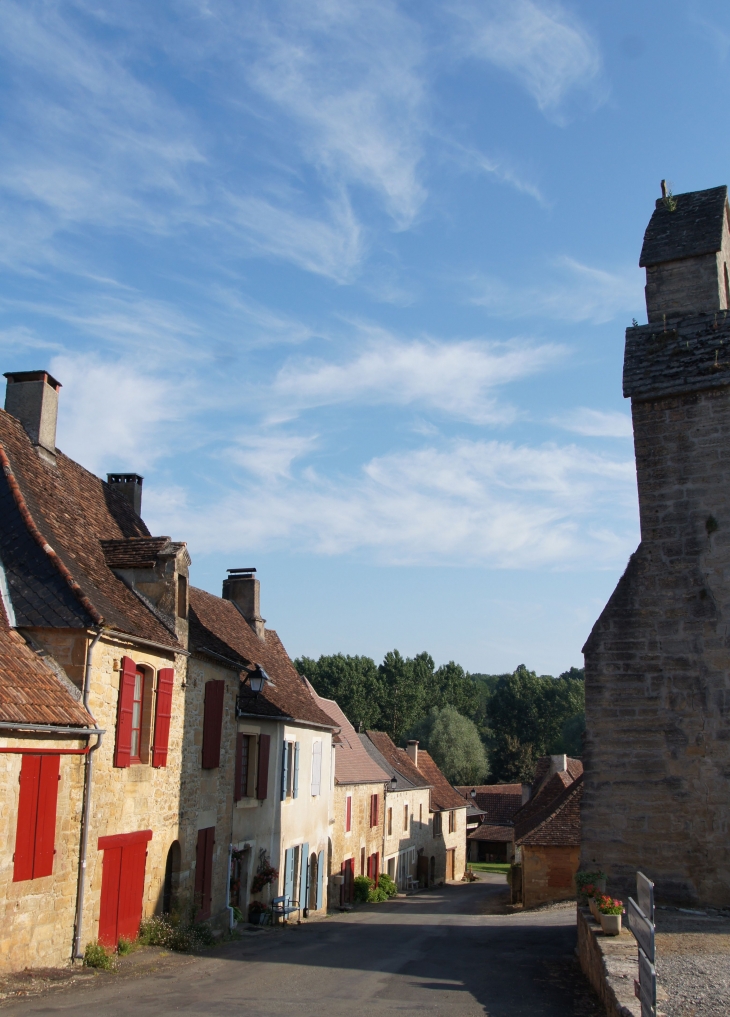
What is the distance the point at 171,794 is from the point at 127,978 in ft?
11.0

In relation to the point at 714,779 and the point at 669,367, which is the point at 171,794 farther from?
the point at 669,367

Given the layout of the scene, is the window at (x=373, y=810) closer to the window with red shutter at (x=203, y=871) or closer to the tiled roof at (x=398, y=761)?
the tiled roof at (x=398, y=761)

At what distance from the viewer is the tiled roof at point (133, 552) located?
13.4 m

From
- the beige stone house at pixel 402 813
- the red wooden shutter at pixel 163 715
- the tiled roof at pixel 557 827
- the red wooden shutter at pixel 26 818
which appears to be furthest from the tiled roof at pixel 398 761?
the red wooden shutter at pixel 26 818

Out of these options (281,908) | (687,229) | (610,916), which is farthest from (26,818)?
(687,229)

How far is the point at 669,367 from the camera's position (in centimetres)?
1296

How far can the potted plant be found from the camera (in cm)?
947

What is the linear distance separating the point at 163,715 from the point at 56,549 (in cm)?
298

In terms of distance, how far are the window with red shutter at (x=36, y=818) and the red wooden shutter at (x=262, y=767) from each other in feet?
25.6

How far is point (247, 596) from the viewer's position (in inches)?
907

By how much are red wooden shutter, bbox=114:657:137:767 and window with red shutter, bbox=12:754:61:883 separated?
4.57ft

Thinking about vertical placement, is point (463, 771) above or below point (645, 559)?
below

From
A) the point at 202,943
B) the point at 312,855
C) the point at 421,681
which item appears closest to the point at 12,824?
the point at 202,943

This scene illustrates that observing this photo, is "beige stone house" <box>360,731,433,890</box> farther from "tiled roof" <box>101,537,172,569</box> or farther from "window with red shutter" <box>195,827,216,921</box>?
"tiled roof" <box>101,537,172,569</box>
